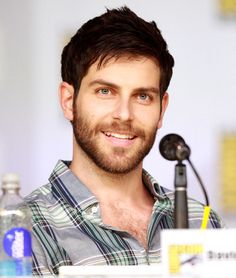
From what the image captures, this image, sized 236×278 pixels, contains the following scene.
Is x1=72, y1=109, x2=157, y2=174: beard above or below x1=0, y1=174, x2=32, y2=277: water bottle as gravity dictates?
above

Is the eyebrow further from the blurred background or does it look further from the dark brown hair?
the blurred background

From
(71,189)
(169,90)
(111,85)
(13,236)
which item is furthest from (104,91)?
(169,90)

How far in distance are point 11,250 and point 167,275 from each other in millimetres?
310

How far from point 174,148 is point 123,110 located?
39 cm

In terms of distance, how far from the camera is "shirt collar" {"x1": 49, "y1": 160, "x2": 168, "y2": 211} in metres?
2.01

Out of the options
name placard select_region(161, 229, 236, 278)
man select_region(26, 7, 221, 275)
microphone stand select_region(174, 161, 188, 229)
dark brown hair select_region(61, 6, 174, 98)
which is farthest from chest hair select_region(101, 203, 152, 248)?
name placard select_region(161, 229, 236, 278)

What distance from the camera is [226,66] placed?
121 inches

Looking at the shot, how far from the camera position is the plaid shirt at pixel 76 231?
1.86 metres

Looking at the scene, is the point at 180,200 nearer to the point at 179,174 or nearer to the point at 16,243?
the point at 179,174

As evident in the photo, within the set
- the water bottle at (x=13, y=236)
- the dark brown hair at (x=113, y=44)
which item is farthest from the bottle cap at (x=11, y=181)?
the dark brown hair at (x=113, y=44)

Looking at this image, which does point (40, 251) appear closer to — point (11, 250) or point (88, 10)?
point (11, 250)

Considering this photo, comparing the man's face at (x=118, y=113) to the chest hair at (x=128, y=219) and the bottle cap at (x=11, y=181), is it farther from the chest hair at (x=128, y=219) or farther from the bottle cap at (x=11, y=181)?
the bottle cap at (x=11, y=181)

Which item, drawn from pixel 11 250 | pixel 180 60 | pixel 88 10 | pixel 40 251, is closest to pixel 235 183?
pixel 180 60

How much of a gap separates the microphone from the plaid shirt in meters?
0.38
